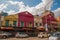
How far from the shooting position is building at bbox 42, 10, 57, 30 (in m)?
3.22

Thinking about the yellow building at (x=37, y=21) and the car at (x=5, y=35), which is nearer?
the car at (x=5, y=35)

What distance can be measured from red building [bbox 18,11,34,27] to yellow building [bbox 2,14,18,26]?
0.08 meters

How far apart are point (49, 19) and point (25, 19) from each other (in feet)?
1.58

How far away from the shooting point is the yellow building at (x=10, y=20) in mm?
2940

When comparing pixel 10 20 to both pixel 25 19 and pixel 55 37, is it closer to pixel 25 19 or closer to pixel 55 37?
pixel 25 19

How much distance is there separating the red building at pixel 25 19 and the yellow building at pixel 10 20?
76mm

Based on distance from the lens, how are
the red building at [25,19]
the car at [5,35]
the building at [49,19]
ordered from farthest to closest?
the building at [49,19] < the red building at [25,19] < the car at [5,35]

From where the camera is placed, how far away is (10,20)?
2.98 meters

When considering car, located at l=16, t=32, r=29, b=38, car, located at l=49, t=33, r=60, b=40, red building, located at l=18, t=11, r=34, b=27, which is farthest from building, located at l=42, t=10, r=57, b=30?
car, located at l=16, t=32, r=29, b=38

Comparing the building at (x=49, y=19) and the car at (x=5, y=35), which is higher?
the building at (x=49, y=19)

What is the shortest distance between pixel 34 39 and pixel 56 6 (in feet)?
2.57

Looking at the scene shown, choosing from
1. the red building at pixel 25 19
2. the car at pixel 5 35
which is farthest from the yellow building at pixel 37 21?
the car at pixel 5 35

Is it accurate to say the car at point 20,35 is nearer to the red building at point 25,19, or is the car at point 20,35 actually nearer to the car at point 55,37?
the red building at point 25,19

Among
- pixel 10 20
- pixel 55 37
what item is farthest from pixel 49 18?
pixel 10 20
